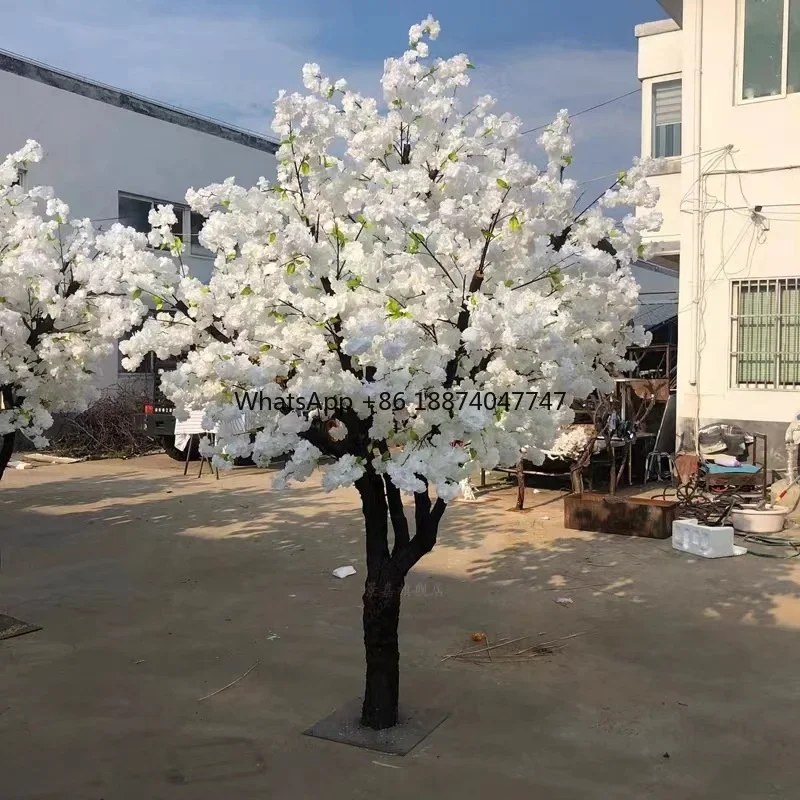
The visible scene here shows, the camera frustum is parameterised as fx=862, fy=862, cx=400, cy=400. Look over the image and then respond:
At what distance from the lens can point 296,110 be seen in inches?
162

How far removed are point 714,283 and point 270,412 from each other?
8.72 metres

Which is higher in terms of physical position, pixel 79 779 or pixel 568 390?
pixel 568 390

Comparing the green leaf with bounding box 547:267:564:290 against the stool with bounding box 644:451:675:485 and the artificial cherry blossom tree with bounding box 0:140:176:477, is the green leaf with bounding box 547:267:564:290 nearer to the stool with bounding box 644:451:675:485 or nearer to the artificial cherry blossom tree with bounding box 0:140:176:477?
the artificial cherry blossom tree with bounding box 0:140:176:477

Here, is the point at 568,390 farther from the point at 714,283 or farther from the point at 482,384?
the point at 714,283

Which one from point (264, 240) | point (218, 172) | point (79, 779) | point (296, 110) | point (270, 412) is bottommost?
point (79, 779)

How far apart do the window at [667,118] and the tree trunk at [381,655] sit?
1033cm

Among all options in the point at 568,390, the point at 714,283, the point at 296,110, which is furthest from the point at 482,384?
the point at 714,283

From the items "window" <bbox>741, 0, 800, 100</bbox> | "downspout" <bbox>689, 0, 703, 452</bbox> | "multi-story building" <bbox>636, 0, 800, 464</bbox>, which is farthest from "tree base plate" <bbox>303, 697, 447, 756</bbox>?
"window" <bbox>741, 0, 800, 100</bbox>

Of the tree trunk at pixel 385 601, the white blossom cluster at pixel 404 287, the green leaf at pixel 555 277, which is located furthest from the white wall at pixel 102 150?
the green leaf at pixel 555 277

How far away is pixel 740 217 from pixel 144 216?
1280 cm

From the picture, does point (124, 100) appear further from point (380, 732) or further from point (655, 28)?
point (380, 732)

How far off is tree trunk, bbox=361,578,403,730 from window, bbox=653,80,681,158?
10333 millimetres

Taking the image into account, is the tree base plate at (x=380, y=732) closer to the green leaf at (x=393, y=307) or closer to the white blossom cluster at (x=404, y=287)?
the white blossom cluster at (x=404, y=287)

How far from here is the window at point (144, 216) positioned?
18234 mm
